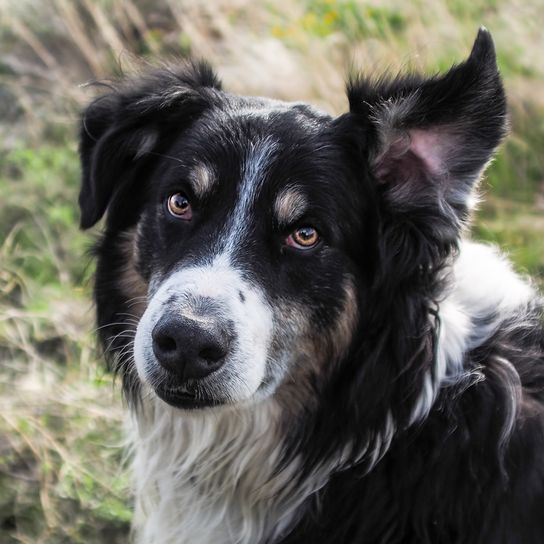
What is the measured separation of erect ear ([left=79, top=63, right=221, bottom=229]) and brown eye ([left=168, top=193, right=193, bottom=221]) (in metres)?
0.31

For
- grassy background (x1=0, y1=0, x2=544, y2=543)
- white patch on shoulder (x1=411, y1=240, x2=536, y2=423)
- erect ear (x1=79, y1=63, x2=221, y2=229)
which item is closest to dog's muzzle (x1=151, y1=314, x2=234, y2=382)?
white patch on shoulder (x1=411, y1=240, x2=536, y2=423)

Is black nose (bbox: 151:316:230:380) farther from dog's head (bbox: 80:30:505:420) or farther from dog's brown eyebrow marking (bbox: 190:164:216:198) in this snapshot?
dog's brown eyebrow marking (bbox: 190:164:216:198)

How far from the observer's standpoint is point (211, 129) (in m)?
3.13

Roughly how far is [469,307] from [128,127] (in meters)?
1.47

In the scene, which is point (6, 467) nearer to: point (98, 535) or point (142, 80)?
point (98, 535)

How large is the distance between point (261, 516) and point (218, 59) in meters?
5.17

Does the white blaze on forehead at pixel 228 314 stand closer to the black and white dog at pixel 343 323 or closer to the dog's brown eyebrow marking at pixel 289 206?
the black and white dog at pixel 343 323

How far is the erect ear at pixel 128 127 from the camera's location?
3275mm

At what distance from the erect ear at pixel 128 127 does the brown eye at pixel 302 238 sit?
2.27ft

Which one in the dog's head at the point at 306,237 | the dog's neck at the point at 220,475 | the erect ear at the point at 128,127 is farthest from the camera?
the erect ear at the point at 128,127

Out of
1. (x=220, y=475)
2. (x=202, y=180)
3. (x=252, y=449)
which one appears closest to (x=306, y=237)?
(x=202, y=180)

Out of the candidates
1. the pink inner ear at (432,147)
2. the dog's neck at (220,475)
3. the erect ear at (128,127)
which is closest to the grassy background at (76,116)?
the dog's neck at (220,475)

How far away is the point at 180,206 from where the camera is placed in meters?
3.06

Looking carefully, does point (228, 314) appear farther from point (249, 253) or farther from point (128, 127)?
point (128, 127)
